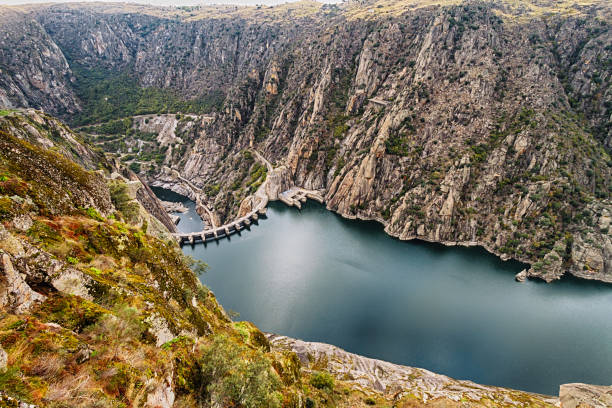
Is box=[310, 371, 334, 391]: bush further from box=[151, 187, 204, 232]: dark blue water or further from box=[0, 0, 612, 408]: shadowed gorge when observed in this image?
box=[151, 187, 204, 232]: dark blue water

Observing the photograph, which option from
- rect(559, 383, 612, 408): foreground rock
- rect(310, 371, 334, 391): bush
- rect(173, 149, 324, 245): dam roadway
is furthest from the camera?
rect(173, 149, 324, 245): dam roadway

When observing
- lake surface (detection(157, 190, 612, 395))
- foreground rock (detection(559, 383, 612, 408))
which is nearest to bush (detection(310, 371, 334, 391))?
foreground rock (detection(559, 383, 612, 408))

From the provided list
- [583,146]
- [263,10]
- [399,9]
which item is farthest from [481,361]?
[263,10]

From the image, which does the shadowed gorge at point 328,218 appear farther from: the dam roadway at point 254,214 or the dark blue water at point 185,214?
the dark blue water at point 185,214

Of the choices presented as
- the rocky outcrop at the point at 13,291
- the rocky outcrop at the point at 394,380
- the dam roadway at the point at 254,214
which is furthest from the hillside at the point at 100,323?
the dam roadway at the point at 254,214

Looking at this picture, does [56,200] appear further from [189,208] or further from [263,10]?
[263,10]

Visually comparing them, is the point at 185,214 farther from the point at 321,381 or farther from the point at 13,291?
the point at 13,291
